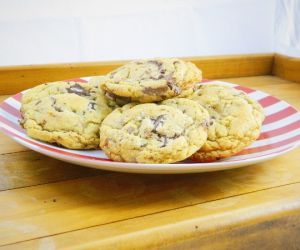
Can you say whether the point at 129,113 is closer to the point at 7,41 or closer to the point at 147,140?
the point at 147,140

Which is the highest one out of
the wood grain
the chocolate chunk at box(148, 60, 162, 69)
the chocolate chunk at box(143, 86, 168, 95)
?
the chocolate chunk at box(148, 60, 162, 69)

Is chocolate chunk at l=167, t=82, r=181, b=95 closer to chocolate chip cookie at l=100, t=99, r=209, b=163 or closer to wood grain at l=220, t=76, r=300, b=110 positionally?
chocolate chip cookie at l=100, t=99, r=209, b=163

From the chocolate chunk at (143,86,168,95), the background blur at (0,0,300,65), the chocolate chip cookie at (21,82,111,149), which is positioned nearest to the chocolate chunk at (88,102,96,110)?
the chocolate chip cookie at (21,82,111,149)

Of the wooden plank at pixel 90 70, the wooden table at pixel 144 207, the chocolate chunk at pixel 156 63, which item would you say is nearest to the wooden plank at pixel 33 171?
the wooden table at pixel 144 207

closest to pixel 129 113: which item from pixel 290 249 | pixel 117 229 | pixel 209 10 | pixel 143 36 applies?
pixel 117 229

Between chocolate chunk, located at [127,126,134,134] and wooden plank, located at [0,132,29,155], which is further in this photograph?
wooden plank, located at [0,132,29,155]

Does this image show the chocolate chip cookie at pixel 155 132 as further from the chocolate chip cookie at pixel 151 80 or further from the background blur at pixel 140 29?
the background blur at pixel 140 29
